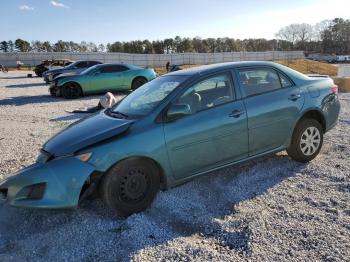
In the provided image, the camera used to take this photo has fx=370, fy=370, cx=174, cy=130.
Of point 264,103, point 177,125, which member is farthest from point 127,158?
point 264,103

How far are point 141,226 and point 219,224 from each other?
0.81m

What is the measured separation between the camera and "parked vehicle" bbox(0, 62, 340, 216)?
12.6ft

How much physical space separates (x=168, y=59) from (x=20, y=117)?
55111mm

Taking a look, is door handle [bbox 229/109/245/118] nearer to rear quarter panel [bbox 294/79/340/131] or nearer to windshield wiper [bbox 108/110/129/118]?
rear quarter panel [bbox 294/79/340/131]

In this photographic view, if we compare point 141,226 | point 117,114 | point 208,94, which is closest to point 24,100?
point 117,114

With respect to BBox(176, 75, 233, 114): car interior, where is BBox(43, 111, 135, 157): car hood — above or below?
below

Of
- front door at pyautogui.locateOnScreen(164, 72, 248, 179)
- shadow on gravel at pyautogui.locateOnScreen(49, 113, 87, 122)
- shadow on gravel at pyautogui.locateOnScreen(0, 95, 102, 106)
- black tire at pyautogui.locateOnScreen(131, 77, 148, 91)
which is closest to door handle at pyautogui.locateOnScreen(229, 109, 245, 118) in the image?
front door at pyautogui.locateOnScreen(164, 72, 248, 179)

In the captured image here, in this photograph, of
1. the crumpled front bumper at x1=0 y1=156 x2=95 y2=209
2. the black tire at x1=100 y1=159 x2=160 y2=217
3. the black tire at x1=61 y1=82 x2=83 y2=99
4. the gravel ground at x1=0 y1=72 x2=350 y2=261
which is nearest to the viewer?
the gravel ground at x1=0 y1=72 x2=350 y2=261

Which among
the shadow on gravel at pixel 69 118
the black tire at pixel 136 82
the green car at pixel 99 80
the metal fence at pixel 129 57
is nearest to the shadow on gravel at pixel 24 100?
the green car at pixel 99 80

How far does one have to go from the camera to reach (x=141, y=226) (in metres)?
3.87

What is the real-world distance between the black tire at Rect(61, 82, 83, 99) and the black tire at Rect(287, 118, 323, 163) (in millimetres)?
11691

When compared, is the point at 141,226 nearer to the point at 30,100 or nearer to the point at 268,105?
the point at 268,105

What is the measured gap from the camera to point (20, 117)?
10969 mm

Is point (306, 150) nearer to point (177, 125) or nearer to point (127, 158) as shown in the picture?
point (177, 125)
